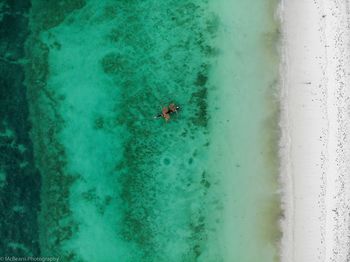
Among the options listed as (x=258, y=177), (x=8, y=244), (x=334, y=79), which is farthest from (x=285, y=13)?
(x=8, y=244)

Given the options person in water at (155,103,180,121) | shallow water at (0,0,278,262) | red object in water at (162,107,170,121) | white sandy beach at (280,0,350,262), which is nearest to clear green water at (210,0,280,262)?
shallow water at (0,0,278,262)

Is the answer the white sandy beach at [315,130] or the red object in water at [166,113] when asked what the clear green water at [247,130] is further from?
the red object in water at [166,113]

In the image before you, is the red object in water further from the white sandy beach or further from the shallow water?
the white sandy beach

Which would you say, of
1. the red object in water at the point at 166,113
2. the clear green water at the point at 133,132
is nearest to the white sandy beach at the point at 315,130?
the clear green water at the point at 133,132

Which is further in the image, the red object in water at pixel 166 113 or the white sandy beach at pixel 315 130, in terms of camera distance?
the red object in water at pixel 166 113

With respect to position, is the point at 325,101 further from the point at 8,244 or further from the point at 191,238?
the point at 8,244

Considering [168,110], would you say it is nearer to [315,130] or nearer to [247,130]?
[247,130]
